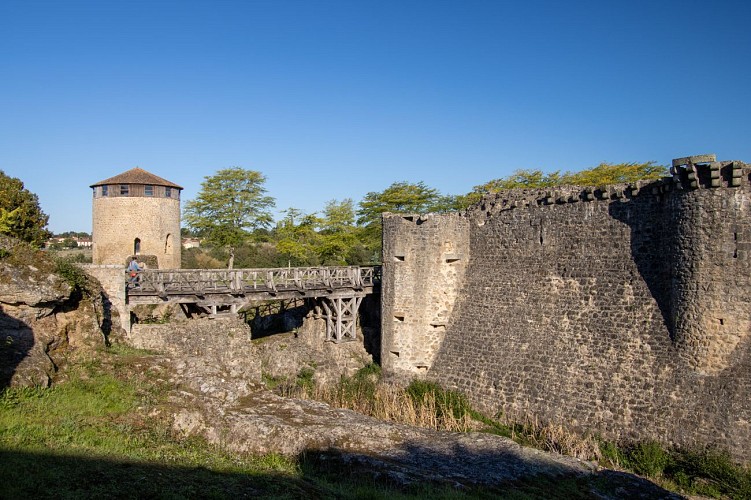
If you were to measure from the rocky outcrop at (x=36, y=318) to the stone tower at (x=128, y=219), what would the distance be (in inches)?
688

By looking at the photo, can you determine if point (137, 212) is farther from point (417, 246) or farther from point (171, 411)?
point (171, 411)

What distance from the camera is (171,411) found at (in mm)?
10797

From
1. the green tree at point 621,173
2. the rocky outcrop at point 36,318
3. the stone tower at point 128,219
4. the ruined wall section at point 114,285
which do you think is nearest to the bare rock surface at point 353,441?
the rocky outcrop at point 36,318

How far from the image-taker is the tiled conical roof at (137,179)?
30.5m

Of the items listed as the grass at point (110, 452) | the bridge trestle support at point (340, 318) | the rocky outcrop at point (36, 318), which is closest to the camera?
the grass at point (110, 452)

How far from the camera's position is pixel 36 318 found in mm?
12008

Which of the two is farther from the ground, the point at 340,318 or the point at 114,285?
the point at 114,285

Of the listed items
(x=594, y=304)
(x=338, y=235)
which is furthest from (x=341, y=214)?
(x=594, y=304)

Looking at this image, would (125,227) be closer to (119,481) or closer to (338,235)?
(338,235)

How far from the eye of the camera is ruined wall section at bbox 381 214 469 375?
71.2 ft

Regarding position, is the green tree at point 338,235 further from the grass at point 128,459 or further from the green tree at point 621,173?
the grass at point 128,459

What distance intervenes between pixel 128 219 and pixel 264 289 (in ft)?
42.7

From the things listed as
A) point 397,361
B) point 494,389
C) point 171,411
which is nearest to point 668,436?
point 494,389

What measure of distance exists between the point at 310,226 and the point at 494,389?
22.3 meters
